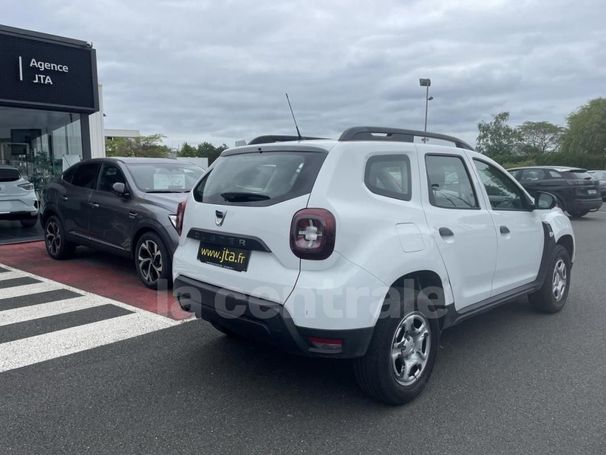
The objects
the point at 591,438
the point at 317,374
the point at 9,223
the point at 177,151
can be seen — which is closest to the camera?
the point at 591,438

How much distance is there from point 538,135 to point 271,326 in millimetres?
97670

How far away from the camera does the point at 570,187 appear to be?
1552cm

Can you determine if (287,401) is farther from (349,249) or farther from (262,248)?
(349,249)

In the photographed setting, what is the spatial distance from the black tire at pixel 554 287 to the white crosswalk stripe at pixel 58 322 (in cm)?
369

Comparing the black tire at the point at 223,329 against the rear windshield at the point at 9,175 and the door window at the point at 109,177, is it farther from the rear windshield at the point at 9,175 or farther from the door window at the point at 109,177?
the rear windshield at the point at 9,175

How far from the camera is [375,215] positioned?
129 inches

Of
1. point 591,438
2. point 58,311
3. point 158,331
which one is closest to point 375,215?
point 591,438

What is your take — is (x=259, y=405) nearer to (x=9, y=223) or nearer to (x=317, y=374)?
(x=317, y=374)

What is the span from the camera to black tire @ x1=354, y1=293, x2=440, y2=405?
3.26 m

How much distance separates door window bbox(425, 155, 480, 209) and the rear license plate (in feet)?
4.58

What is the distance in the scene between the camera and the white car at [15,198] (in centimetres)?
1060

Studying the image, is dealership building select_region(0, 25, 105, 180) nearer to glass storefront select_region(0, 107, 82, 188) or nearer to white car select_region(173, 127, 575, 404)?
glass storefront select_region(0, 107, 82, 188)

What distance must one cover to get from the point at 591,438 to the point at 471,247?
1.49m

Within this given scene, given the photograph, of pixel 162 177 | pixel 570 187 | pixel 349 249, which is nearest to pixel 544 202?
pixel 349 249
